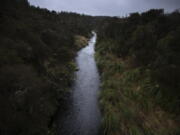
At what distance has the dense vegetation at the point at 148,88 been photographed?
26.5ft

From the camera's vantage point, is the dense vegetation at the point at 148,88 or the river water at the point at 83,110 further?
the river water at the point at 83,110

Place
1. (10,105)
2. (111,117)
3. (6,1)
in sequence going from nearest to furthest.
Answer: (10,105) < (111,117) < (6,1)

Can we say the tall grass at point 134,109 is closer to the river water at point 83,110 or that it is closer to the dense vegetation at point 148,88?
the dense vegetation at point 148,88

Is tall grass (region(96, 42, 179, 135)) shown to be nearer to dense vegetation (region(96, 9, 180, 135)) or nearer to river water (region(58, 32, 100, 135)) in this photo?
dense vegetation (region(96, 9, 180, 135))

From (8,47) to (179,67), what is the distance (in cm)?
1128

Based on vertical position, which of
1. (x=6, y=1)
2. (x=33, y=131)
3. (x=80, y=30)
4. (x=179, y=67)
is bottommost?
(x=33, y=131)

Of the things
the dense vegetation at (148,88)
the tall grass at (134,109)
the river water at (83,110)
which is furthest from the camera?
the river water at (83,110)

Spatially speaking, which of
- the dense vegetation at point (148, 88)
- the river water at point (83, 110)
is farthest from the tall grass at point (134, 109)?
the river water at point (83, 110)

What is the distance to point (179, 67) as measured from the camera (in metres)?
8.66

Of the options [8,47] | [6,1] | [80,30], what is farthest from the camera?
[80,30]

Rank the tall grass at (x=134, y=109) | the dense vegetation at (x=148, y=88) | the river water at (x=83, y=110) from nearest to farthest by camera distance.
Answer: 1. the tall grass at (x=134, y=109)
2. the dense vegetation at (x=148, y=88)
3. the river water at (x=83, y=110)

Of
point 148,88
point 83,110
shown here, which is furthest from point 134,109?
point 83,110

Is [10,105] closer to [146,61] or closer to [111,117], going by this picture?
[111,117]

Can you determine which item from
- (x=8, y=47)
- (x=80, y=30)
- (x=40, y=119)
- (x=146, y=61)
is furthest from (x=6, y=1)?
(x=80, y=30)
